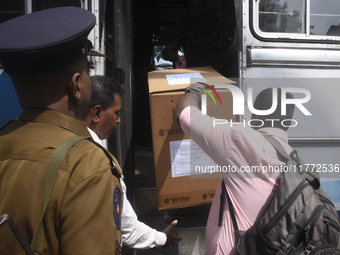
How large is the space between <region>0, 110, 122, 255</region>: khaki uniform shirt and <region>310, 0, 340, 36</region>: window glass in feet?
6.03

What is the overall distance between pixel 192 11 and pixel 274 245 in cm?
238

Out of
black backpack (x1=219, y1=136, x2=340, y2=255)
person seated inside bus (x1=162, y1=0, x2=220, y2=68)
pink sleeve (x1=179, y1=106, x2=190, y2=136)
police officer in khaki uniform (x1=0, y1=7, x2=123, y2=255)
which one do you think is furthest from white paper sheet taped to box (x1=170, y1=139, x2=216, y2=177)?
person seated inside bus (x1=162, y1=0, x2=220, y2=68)

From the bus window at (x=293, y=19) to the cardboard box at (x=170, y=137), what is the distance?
53 cm

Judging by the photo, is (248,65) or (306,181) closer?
(306,181)

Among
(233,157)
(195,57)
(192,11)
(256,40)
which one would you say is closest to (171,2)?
(192,11)

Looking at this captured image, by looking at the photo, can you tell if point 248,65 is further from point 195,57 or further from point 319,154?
point 195,57

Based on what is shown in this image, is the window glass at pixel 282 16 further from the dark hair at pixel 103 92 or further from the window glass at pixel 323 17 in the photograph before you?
the dark hair at pixel 103 92

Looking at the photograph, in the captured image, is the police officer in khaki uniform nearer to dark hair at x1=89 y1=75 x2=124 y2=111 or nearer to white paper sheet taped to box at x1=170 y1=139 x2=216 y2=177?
dark hair at x1=89 y1=75 x2=124 y2=111

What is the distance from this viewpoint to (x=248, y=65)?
68.9 inches

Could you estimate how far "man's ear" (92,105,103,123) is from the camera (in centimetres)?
133

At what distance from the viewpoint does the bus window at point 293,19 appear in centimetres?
178

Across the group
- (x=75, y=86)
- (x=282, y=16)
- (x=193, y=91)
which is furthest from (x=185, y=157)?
(x=282, y=16)

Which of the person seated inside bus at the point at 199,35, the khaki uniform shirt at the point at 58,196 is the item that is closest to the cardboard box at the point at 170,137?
the khaki uniform shirt at the point at 58,196

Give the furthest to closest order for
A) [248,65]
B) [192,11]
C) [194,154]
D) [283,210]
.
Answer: [192,11] → [248,65] → [194,154] → [283,210]
